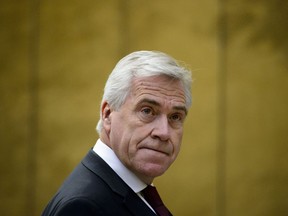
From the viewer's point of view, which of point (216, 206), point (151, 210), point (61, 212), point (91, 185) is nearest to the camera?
point (61, 212)

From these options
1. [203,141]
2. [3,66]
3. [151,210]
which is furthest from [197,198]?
[151,210]

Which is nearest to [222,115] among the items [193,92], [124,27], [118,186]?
[193,92]

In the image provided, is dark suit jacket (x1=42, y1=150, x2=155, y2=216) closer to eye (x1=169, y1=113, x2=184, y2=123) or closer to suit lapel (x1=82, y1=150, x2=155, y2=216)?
suit lapel (x1=82, y1=150, x2=155, y2=216)

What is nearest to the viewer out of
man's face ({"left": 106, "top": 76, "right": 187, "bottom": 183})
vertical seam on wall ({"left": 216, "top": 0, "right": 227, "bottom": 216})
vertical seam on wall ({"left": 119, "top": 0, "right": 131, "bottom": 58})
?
man's face ({"left": 106, "top": 76, "right": 187, "bottom": 183})

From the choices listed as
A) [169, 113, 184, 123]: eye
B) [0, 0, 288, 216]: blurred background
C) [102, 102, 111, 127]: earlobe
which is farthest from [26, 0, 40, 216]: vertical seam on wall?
[169, 113, 184, 123]: eye

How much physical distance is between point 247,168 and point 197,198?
531 millimetres

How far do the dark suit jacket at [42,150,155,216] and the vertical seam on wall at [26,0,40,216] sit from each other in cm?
336

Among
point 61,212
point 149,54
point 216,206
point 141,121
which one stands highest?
point 149,54

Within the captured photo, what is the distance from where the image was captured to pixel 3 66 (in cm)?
527

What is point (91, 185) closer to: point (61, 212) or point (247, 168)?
point (61, 212)

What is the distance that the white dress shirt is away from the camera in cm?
196

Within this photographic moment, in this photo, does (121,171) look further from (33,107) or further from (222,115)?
(33,107)

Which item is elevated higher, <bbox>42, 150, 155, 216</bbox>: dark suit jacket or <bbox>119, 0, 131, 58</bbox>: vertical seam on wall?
<bbox>119, 0, 131, 58</bbox>: vertical seam on wall

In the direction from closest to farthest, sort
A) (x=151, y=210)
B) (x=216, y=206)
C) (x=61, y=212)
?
(x=61, y=212) < (x=151, y=210) < (x=216, y=206)
